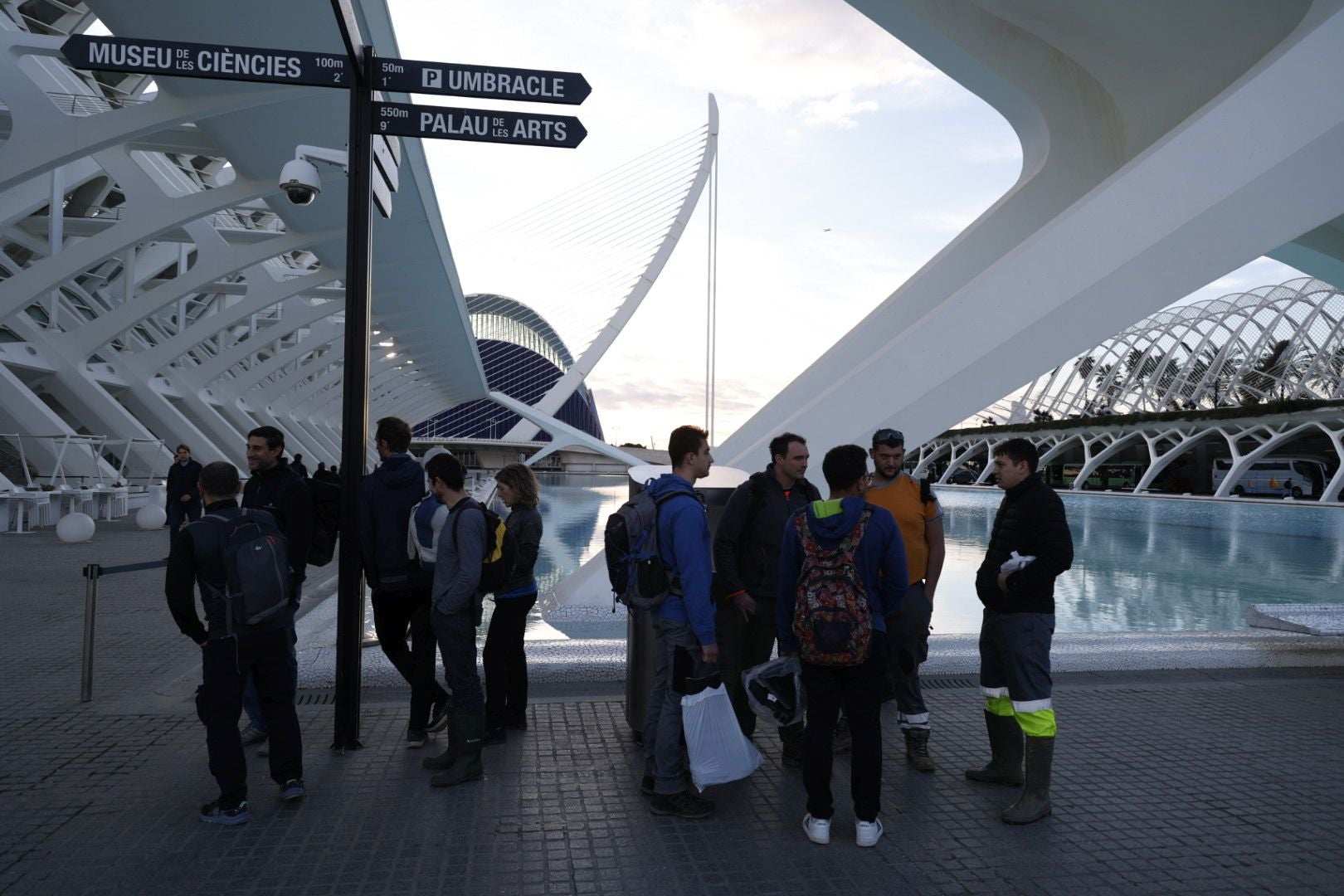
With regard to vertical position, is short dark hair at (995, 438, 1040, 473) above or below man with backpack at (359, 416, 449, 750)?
above

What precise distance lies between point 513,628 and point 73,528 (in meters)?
10.4

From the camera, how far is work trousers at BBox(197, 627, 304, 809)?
2.91 metres

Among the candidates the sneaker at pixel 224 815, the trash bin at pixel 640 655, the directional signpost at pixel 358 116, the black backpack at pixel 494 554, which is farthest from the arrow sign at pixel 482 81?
the sneaker at pixel 224 815

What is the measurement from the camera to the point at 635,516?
10.4 feet

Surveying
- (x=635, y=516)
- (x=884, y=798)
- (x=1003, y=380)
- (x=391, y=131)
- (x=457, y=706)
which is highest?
(x=391, y=131)

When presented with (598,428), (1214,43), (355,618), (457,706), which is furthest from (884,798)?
(598,428)

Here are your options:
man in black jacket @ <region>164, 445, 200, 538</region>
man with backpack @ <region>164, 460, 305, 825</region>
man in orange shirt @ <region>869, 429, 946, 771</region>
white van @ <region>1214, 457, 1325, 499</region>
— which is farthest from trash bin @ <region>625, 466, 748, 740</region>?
white van @ <region>1214, 457, 1325, 499</region>

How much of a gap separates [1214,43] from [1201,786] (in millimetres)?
5158

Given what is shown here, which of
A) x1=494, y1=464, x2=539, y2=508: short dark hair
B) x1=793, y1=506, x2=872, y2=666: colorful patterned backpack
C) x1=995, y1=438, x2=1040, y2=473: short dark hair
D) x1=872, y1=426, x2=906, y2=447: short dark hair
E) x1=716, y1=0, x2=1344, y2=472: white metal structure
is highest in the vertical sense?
x1=716, y1=0, x2=1344, y2=472: white metal structure

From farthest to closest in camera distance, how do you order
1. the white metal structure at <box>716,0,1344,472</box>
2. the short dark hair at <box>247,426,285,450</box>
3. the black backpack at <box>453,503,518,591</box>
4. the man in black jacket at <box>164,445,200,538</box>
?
the man in black jacket at <box>164,445,200,538</box>, the white metal structure at <box>716,0,1344,472</box>, the short dark hair at <box>247,426,285,450</box>, the black backpack at <box>453,503,518,591</box>

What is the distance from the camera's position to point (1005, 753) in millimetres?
3338

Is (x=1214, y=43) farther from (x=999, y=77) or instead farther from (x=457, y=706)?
(x=457, y=706)

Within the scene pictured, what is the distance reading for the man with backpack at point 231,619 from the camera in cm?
291

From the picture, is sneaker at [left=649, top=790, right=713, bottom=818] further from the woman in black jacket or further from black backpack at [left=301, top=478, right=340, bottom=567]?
black backpack at [left=301, top=478, right=340, bottom=567]
